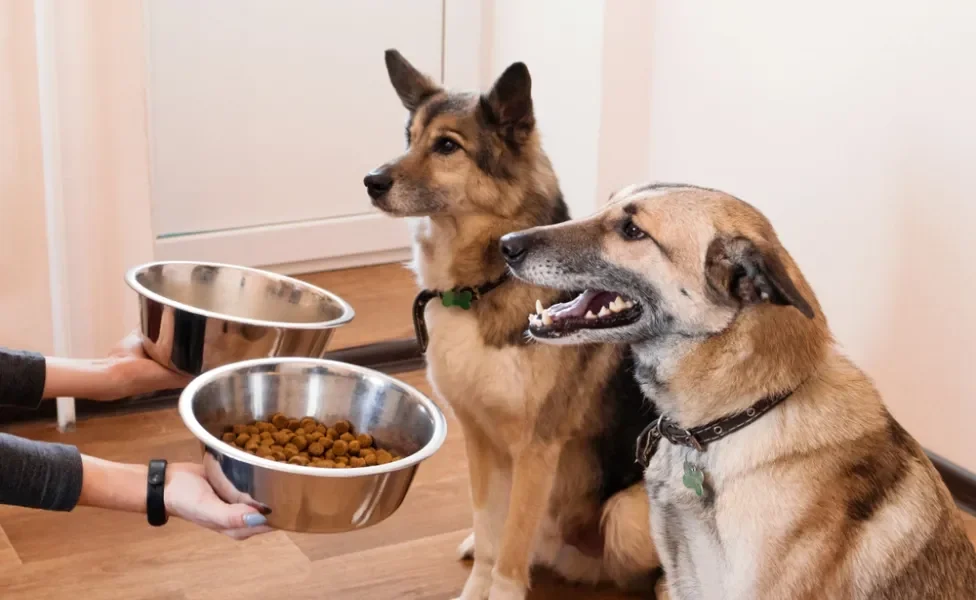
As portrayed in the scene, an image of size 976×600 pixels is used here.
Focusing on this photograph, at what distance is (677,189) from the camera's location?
5.53 feet

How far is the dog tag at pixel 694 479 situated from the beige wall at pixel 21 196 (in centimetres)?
187

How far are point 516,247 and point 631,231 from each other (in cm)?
19

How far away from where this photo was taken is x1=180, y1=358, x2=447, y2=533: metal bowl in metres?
1.69

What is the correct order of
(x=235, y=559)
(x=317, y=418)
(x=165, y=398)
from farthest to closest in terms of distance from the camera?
(x=165, y=398) → (x=235, y=559) → (x=317, y=418)

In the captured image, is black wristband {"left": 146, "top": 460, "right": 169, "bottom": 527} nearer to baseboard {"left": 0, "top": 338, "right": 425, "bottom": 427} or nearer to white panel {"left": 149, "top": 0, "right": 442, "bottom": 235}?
baseboard {"left": 0, "top": 338, "right": 425, "bottom": 427}

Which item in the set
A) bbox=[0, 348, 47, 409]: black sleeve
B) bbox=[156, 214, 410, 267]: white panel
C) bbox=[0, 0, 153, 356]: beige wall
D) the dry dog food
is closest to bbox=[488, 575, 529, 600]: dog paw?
the dry dog food

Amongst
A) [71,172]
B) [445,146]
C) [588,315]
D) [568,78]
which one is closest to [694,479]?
[588,315]

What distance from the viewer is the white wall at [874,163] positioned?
2.56 metres

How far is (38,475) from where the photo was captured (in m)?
1.73

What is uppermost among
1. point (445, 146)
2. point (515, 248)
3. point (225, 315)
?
point (445, 146)

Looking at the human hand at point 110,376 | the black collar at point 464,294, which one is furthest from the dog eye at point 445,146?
the human hand at point 110,376

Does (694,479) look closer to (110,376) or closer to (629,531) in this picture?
(629,531)

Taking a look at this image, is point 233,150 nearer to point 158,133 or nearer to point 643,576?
point 158,133

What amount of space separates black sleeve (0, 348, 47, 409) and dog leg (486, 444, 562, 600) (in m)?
0.91
